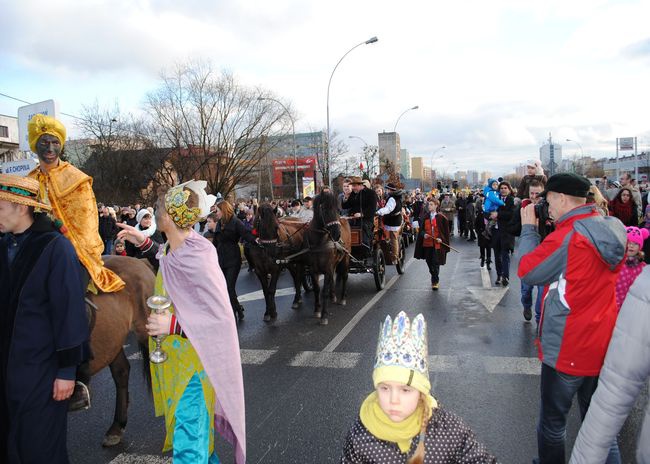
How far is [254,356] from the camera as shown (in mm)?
6309

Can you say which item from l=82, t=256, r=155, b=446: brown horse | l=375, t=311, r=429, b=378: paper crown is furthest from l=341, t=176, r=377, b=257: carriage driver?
l=375, t=311, r=429, b=378: paper crown

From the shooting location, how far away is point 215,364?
2.97 m

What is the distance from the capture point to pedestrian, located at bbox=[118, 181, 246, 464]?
2.95m

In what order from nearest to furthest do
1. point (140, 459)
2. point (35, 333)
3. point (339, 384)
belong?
point (35, 333)
point (140, 459)
point (339, 384)

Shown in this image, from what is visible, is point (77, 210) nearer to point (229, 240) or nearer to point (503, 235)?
point (229, 240)

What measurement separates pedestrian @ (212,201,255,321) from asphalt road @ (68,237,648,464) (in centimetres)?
77

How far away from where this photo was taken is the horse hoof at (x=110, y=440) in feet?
13.3

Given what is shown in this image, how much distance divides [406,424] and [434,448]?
0.49ft

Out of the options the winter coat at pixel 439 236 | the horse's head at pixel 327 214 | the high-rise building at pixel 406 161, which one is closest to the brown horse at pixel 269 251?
the horse's head at pixel 327 214

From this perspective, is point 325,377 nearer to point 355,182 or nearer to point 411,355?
point 411,355

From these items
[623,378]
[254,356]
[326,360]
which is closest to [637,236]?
[623,378]

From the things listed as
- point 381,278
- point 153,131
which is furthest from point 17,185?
point 153,131

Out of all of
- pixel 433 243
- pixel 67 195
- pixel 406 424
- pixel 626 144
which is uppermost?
pixel 626 144

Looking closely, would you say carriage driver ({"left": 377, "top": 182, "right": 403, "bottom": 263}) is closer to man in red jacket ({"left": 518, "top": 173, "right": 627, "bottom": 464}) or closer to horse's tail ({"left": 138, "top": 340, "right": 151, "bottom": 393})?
horse's tail ({"left": 138, "top": 340, "right": 151, "bottom": 393})
